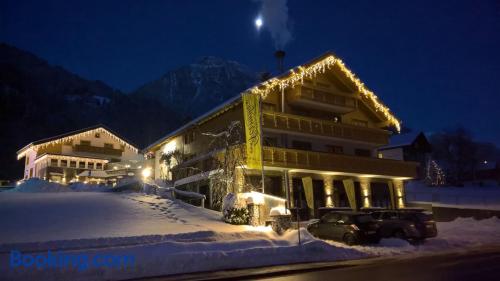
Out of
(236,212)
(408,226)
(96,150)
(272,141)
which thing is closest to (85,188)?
(96,150)

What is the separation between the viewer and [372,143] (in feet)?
114

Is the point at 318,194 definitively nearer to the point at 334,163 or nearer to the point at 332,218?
the point at 334,163

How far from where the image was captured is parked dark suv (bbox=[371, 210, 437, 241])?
67.4 feet

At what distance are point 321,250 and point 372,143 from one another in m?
21.1

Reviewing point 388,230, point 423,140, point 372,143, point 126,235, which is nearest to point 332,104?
point 372,143

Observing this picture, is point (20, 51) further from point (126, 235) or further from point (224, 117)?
point (126, 235)

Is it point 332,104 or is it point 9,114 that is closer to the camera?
point 332,104

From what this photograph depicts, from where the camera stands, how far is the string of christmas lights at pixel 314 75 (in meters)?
28.0

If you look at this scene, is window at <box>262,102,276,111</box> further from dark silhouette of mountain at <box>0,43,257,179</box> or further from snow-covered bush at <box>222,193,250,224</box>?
dark silhouette of mountain at <box>0,43,257,179</box>

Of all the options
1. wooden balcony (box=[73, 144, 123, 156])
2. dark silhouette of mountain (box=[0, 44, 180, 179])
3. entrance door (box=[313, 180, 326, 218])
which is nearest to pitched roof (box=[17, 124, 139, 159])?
wooden balcony (box=[73, 144, 123, 156])

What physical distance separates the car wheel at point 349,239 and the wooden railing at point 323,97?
45.3ft

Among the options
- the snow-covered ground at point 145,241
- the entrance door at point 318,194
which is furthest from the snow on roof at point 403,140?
the snow-covered ground at point 145,241

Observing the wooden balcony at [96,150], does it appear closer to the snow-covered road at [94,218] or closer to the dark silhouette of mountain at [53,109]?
the dark silhouette of mountain at [53,109]

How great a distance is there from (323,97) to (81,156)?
1353 inches
